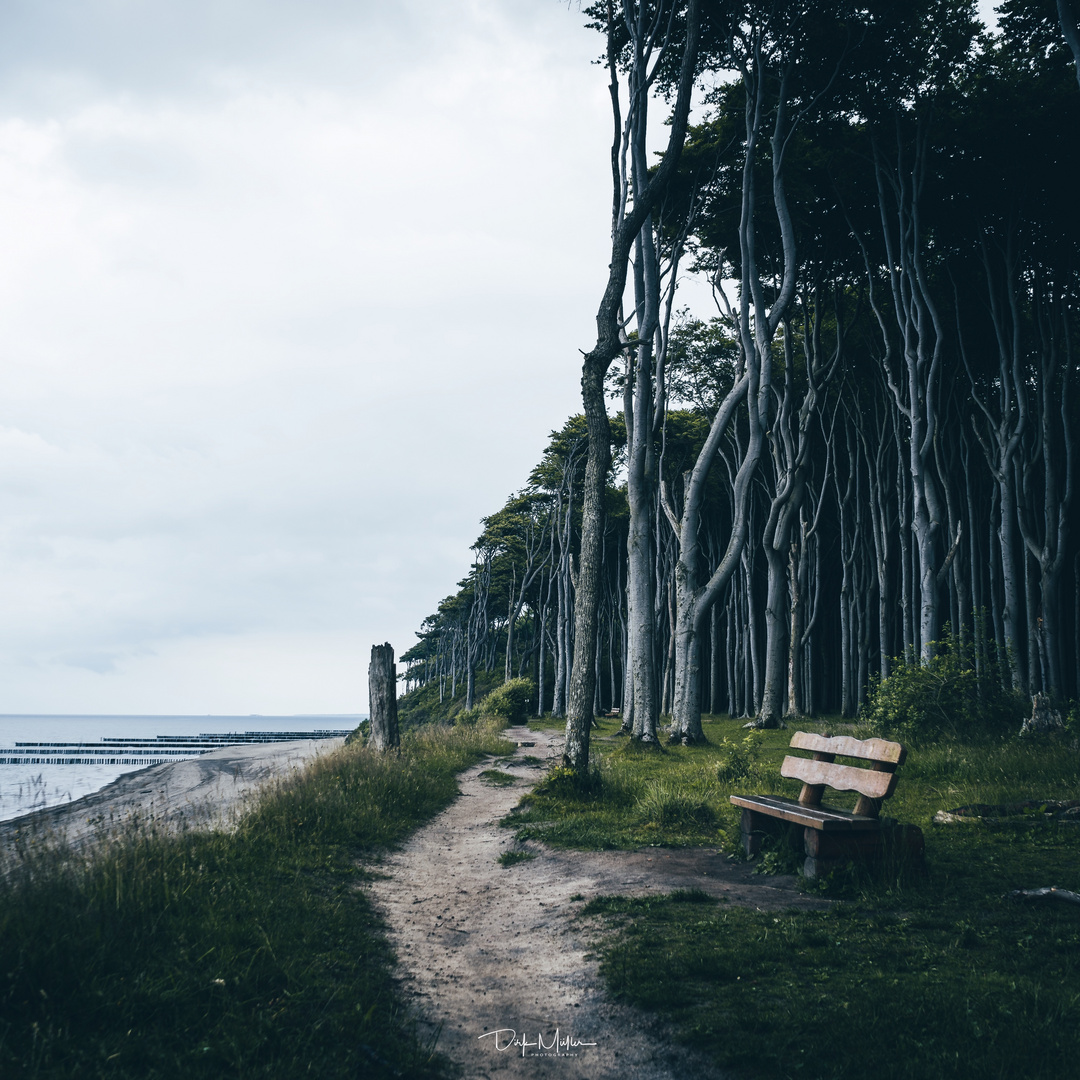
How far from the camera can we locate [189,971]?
3664 mm

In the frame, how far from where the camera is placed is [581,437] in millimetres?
33000

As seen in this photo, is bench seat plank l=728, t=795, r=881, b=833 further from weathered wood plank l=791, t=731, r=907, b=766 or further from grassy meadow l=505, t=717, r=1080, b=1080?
weathered wood plank l=791, t=731, r=907, b=766

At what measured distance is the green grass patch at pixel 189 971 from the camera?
9.87 feet

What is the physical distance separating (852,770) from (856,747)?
26 centimetres

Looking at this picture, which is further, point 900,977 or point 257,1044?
point 900,977

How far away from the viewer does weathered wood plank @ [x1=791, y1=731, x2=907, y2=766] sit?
5.53 metres

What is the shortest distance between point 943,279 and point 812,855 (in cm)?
1939

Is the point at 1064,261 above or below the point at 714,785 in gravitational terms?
above

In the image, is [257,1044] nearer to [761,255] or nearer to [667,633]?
[761,255]

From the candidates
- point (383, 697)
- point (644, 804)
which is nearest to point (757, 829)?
point (644, 804)

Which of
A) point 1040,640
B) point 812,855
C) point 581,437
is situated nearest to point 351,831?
point 812,855

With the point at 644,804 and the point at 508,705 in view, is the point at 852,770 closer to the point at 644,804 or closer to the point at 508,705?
the point at 644,804

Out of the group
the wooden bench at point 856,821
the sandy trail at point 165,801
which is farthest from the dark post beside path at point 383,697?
the wooden bench at point 856,821

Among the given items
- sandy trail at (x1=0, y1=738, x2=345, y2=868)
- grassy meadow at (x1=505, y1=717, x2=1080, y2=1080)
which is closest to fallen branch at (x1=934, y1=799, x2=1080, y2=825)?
grassy meadow at (x1=505, y1=717, x2=1080, y2=1080)
